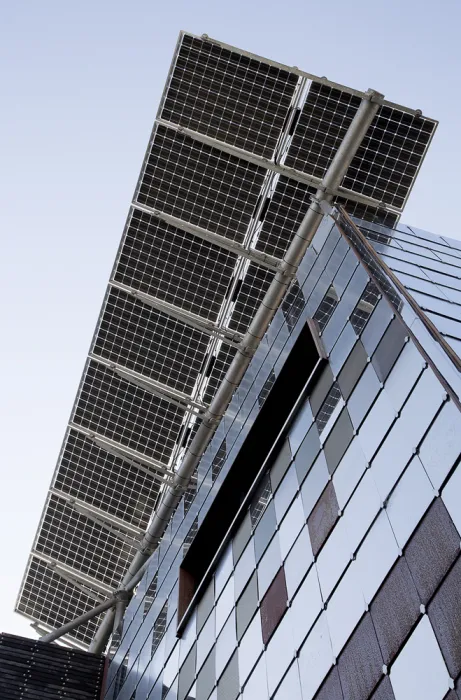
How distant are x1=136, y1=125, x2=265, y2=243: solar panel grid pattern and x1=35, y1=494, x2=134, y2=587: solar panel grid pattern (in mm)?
14481

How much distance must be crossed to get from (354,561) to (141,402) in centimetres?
2119

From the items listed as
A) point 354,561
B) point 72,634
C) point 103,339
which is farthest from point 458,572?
point 72,634

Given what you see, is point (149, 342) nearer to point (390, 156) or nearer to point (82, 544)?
point (390, 156)

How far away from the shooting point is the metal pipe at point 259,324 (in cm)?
2689

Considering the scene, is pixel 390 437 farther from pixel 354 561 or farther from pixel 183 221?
pixel 183 221

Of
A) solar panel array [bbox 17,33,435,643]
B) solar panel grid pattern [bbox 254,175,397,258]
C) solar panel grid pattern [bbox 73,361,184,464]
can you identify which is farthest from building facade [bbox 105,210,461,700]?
solar panel grid pattern [bbox 73,361,184,464]

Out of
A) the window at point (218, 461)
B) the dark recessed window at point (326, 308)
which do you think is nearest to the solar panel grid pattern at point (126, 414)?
the window at point (218, 461)

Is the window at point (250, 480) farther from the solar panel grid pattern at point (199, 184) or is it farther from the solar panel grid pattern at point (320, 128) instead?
the solar panel grid pattern at point (199, 184)

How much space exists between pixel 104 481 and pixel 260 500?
17.2 meters

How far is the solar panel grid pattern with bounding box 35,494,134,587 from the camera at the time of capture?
1449 inches

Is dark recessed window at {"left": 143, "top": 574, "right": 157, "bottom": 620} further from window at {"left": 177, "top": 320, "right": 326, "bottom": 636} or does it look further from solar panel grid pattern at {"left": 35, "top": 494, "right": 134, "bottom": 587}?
solar panel grid pattern at {"left": 35, "top": 494, "right": 134, "bottom": 587}

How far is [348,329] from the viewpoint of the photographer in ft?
55.8

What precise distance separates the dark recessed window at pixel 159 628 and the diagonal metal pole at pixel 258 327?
913 cm

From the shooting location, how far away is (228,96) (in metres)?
27.9
